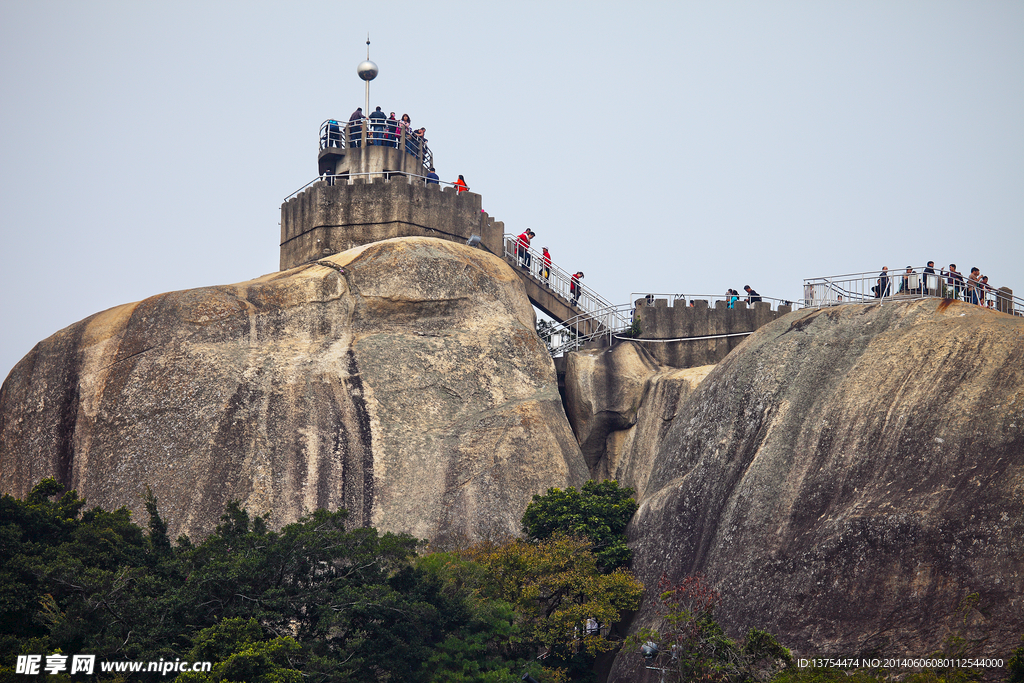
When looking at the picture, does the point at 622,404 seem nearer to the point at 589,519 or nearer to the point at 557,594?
the point at 589,519

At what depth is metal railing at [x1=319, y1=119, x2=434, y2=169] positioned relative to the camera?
4988cm

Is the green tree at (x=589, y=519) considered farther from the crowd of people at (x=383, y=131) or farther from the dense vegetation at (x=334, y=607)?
the crowd of people at (x=383, y=131)

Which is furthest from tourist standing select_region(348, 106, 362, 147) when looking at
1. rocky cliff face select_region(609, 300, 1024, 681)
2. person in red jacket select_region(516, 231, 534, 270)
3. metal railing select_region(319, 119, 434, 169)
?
rocky cliff face select_region(609, 300, 1024, 681)

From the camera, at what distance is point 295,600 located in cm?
2628

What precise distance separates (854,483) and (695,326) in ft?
51.5

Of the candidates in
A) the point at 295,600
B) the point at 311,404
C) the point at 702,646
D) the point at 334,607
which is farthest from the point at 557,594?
the point at 311,404

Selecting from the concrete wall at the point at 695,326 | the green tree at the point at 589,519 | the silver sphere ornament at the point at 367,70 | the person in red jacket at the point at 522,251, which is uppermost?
the silver sphere ornament at the point at 367,70

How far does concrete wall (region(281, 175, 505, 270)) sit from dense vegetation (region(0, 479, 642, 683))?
15.5 meters

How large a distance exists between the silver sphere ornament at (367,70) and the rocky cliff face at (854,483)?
25376mm

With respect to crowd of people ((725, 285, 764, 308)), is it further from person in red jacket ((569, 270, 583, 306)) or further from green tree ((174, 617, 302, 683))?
green tree ((174, 617, 302, 683))

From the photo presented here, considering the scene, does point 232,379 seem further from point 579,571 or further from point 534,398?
point 579,571

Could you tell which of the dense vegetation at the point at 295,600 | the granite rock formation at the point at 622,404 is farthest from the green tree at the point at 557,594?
the granite rock formation at the point at 622,404

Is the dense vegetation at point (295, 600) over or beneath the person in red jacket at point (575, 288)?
beneath

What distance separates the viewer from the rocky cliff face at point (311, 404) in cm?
3322
